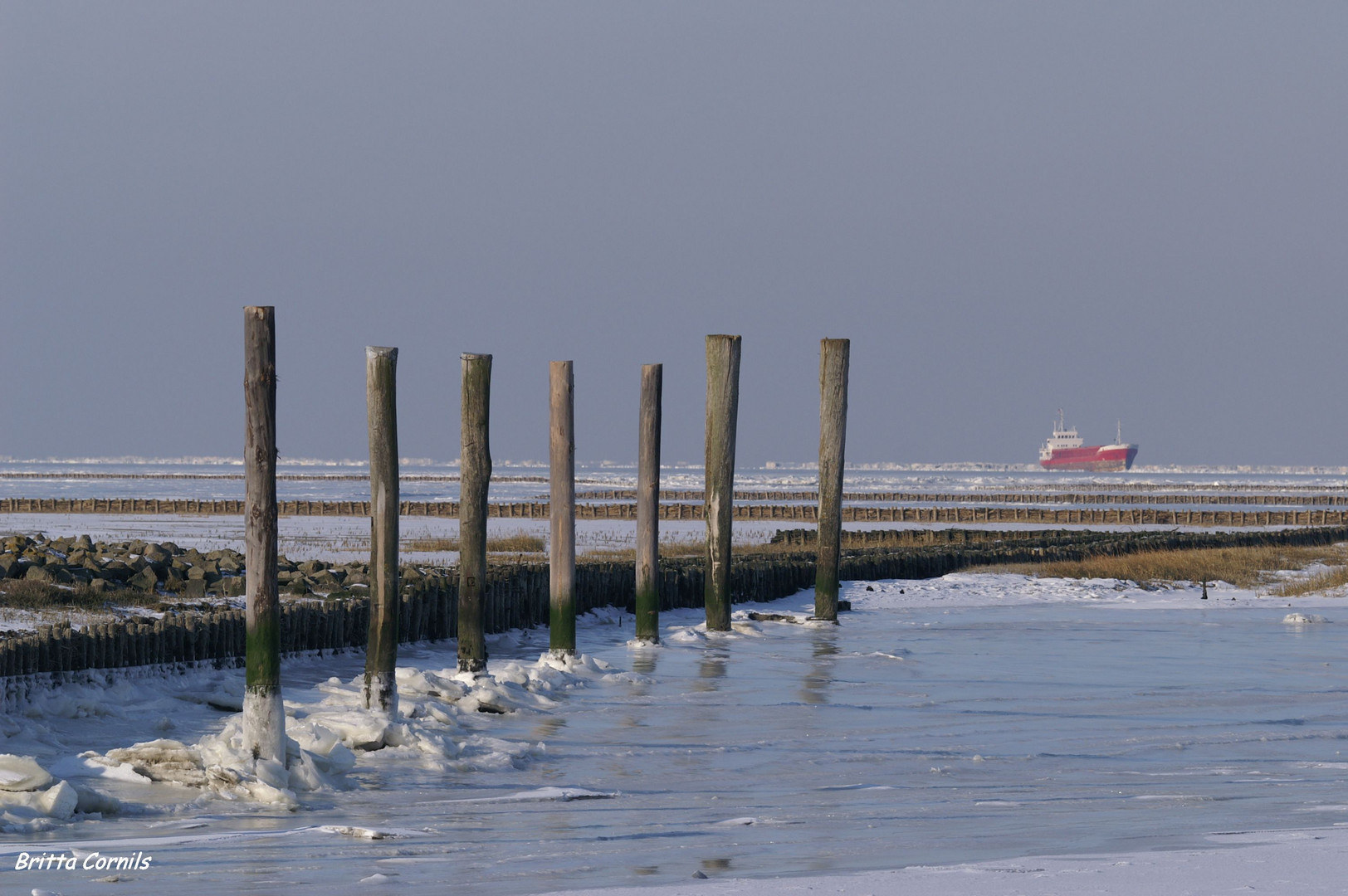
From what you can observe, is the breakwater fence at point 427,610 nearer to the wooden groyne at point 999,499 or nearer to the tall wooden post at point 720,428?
the tall wooden post at point 720,428

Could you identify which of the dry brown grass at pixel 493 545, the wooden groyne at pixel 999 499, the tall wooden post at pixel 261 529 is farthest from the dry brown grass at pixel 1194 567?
the wooden groyne at pixel 999 499

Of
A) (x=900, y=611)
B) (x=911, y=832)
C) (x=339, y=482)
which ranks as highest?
(x=911, y=832)

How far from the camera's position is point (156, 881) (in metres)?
6.74

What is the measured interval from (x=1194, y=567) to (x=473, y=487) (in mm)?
18643

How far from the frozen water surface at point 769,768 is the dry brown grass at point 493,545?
18307 millimetres

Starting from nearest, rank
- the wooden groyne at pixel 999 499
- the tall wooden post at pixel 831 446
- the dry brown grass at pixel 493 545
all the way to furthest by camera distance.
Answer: the tall wooden post at pixel 831 446
the dry brown grass at pixel 493 545
the wooden groyne at pixel 999 499

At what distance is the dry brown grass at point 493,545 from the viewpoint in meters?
35.1

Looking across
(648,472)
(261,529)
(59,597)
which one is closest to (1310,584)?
(648,472)

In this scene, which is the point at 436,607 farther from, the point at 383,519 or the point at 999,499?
the point at 999,499

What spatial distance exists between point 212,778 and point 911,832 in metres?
4.08

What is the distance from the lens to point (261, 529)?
9328 mm

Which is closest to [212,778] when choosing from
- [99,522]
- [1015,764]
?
[1015,764]

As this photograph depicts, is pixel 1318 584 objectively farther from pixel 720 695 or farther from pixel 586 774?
pixel 586 774

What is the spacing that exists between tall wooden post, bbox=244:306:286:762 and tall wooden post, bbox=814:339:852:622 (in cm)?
994
